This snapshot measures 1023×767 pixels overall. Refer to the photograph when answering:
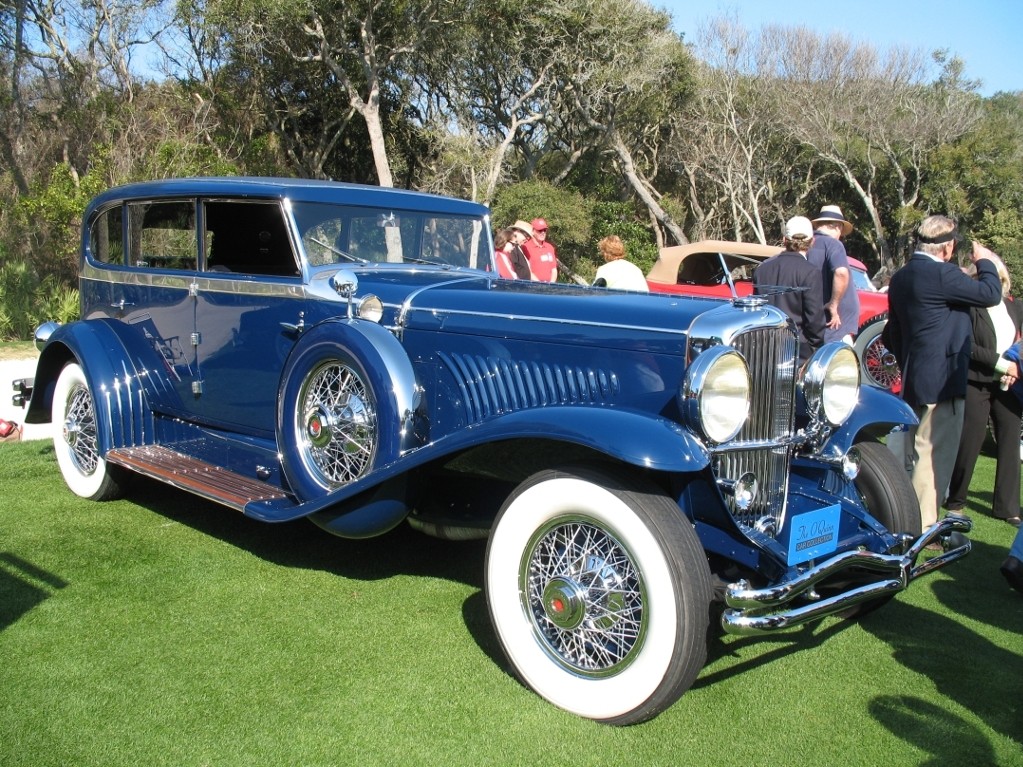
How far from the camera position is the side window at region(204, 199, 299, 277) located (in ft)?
14.3

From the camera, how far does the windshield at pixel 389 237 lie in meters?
4.41

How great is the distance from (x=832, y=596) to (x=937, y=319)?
2.51 metres

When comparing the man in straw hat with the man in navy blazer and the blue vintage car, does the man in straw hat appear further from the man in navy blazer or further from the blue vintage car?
the man in navy blazer

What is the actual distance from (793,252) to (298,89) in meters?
18.5

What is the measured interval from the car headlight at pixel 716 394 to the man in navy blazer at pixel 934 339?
242 cm

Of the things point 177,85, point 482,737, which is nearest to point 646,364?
point 482,737

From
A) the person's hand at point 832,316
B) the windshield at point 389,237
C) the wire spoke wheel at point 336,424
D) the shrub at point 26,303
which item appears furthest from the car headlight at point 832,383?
the shrub at point 26,303

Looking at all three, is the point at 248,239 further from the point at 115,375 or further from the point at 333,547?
the point at 333,547

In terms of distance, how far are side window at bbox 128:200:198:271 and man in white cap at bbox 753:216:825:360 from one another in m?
3.55

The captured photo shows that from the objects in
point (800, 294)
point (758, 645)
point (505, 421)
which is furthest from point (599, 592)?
point (800, 294)

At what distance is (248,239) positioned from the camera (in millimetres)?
4539

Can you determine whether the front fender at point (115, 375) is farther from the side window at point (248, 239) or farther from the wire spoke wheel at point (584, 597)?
the wire spoke wheel at point (584, 597)

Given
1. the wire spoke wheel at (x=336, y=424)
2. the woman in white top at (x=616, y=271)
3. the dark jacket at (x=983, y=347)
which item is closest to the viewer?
the wire spoke wheel at (x=336, y=424)

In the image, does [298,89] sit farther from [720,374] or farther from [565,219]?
[720,374]
